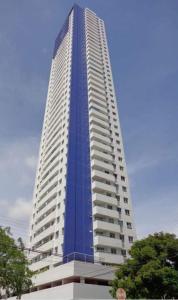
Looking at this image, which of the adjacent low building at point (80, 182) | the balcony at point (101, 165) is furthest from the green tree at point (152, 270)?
the balcony at point (101, 165)

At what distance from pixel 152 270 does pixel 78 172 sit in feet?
84.7

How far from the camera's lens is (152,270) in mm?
27375

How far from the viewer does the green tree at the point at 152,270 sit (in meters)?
27.2

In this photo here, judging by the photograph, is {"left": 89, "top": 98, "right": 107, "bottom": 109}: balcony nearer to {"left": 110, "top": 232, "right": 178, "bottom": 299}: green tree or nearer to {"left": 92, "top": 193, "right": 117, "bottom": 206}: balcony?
{"left": 92, "top": 193, "right": 117, "bottom": 206}: balcony

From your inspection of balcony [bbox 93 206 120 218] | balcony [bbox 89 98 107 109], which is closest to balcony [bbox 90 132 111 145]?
balcony [bbox 89 98 107 109]

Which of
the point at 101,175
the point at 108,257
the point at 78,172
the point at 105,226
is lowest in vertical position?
the point at 108,257

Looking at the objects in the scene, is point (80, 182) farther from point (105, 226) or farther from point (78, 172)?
point (105, 226)

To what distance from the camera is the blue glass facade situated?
43.5m

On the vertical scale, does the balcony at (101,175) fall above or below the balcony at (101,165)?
below

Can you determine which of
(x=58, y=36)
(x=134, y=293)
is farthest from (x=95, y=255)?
(x=58, y=36)

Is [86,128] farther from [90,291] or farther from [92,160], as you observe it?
[90,291]

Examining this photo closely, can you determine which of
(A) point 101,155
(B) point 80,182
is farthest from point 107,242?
(A) point 101,155

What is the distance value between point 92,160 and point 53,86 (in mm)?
Result: 31054

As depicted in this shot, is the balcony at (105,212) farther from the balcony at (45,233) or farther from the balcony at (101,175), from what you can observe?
the balcony at (45,233)
